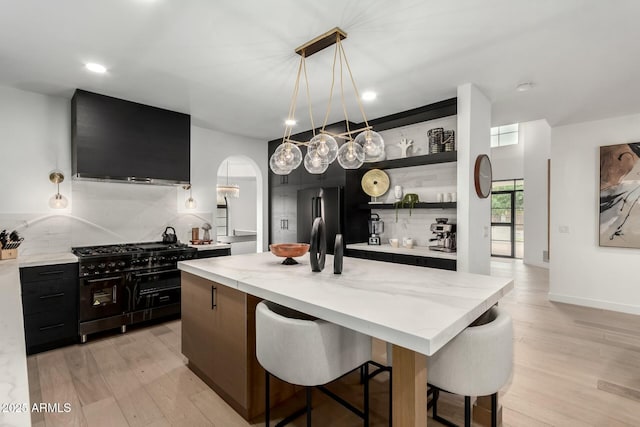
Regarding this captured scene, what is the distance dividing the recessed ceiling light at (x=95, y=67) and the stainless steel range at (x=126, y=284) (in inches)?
70.2

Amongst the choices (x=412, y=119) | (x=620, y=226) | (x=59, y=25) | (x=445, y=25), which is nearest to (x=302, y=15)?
(x=445, y=25)

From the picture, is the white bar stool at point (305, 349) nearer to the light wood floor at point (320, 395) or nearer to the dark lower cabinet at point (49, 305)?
the light wood floor at point (320, 395)

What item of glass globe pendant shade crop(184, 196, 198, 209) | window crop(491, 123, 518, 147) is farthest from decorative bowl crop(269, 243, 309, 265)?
window crop(491, 123, 518, 147)

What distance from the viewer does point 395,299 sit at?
1546 mm

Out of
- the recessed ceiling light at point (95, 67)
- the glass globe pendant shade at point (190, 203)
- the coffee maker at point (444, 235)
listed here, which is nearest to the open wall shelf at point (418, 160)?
the coffee maker at point (444, 235)

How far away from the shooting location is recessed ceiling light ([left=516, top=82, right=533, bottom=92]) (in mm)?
3076

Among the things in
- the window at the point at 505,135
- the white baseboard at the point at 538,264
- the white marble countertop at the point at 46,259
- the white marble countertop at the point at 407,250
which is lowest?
the white baseboard at the point at 538,264

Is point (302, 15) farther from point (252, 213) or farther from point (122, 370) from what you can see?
point (252, 213)

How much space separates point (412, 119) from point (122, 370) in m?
4.04

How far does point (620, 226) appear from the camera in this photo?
4.05 meters

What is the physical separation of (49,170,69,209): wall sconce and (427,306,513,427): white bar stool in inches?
160

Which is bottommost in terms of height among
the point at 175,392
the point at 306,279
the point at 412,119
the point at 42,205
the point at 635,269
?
the point at 175,392

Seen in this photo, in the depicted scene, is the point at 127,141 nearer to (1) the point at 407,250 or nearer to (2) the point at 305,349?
(2) the point at 305,349

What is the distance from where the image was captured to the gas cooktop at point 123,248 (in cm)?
333
